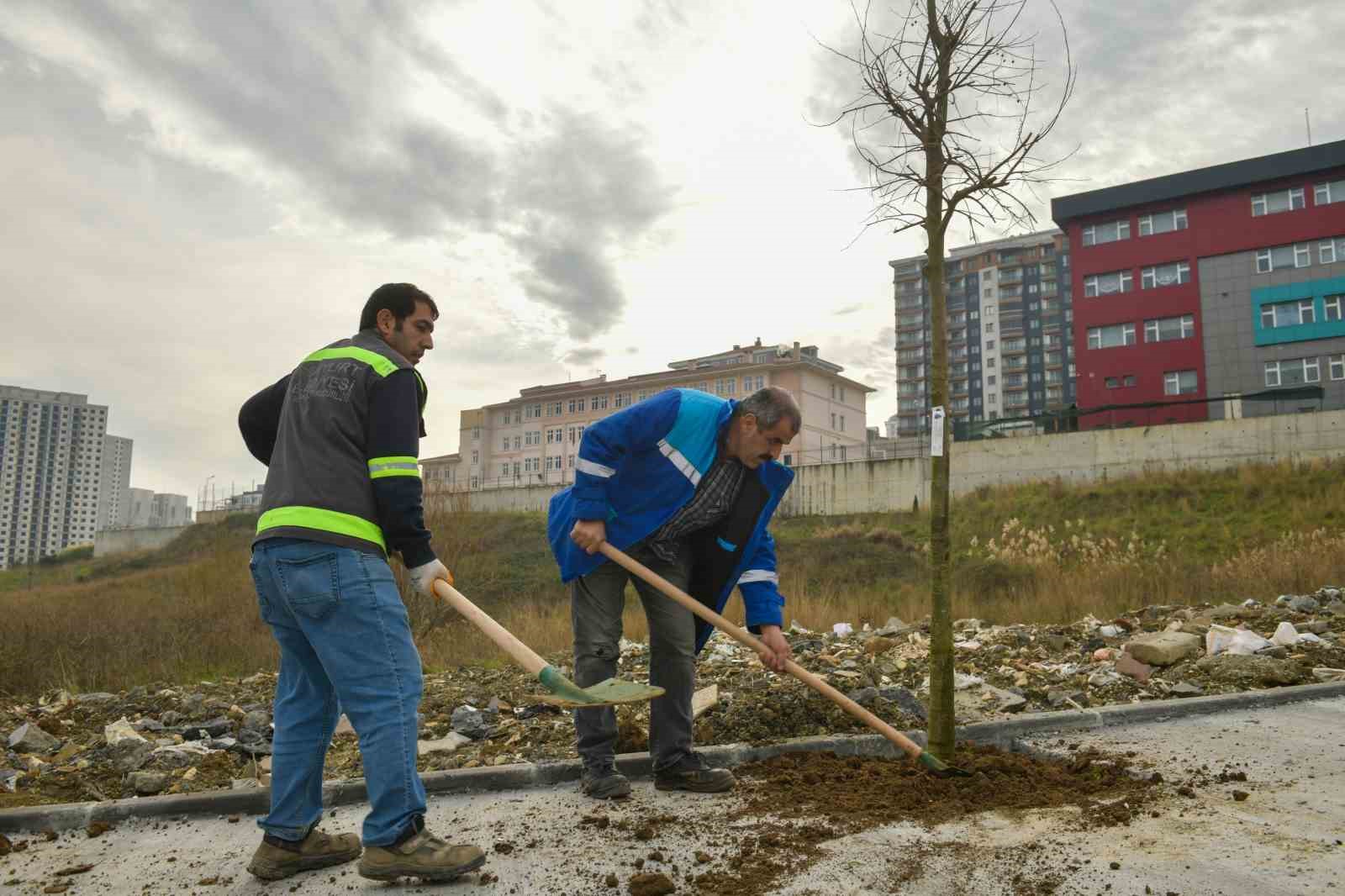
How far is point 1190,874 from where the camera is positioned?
2.75 m

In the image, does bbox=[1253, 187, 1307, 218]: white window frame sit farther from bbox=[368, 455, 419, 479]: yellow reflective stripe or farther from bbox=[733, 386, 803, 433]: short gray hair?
bbox=[368, 455, 419, 479]: yellow reflective stripe

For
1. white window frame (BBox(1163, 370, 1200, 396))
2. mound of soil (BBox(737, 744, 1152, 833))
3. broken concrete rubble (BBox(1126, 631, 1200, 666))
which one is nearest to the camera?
mound of soil (BBox(737, 744, 1152, 833))

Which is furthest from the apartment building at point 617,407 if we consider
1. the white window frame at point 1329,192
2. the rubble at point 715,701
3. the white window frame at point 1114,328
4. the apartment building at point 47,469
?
the rubble at point 715,701

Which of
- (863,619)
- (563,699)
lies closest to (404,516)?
(563,699)

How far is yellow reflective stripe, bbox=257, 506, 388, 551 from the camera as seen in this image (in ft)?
9.60

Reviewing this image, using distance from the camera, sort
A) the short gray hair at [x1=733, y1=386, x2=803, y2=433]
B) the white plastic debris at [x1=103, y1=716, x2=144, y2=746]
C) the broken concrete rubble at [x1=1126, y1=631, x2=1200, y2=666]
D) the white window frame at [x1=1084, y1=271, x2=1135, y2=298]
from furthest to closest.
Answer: the white window frame at [x1=1084, y1=271, x2=1135, y2=298]
the broken concrete rubble at [x1=1126, y1=631, x2=1200, y2=666]
the white plastic debris at [x1=103, y1=716, x2=144, y2=746]
the short gray hair at [x1=733, y1=386, x2=803, y2=433]

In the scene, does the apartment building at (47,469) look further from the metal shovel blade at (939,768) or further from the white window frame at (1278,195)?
the metal shovel blade at (939,768)

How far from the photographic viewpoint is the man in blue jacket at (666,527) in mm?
3980

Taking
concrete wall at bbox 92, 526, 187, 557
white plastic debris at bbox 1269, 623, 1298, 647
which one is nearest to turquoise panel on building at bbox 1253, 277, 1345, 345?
white plastic debris at bbox 1269, 623, 1298, 647

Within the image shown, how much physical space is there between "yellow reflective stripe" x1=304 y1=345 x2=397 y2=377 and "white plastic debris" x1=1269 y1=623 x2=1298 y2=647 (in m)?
6.41

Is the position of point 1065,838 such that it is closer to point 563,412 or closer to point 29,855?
point 29,855

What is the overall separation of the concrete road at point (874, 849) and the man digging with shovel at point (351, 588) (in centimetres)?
16

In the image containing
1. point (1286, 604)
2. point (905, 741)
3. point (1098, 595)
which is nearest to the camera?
point (905, 741)

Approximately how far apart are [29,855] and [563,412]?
64392mm
